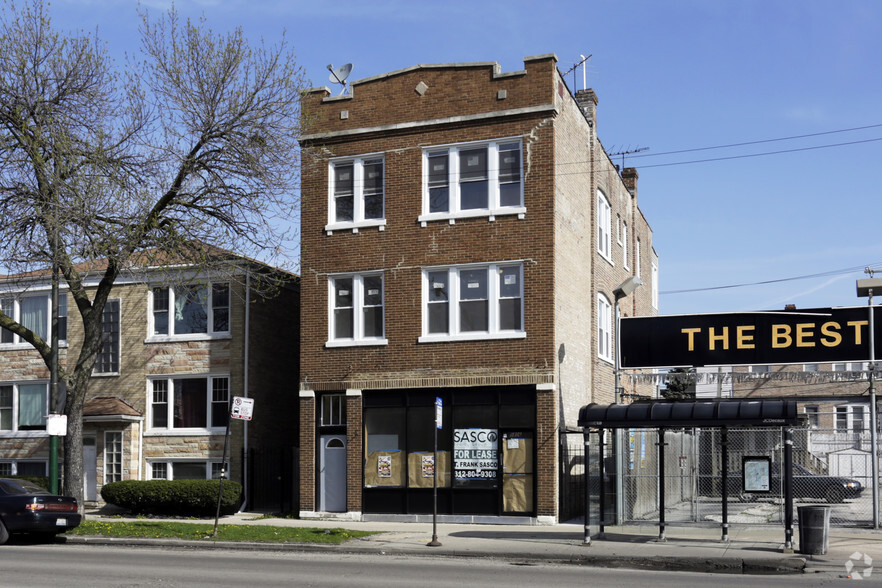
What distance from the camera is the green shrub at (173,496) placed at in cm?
2584

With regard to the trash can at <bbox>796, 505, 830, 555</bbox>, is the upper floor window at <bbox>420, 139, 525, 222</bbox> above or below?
above

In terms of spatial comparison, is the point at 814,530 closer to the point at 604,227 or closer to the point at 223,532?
the point at 223,532

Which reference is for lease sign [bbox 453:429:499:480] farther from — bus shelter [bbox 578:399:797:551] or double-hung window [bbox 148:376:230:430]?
double-hung window [bbox 148:376:230:430]

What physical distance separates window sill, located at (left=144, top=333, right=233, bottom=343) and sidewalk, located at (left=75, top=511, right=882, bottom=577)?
707 centimetres

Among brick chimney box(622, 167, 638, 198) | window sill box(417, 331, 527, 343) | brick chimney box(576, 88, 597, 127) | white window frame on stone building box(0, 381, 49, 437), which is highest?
brick chimney box(576, 88, 597, 127)

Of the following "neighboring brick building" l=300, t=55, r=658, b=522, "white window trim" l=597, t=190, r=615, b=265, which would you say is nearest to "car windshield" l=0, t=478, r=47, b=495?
"neighboring brick building" l=300, t=55, r=658, b=522

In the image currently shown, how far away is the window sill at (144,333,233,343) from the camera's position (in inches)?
1106

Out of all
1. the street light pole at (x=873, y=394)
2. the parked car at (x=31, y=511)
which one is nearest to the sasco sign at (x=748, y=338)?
the street light pole at (x=873, y=394)

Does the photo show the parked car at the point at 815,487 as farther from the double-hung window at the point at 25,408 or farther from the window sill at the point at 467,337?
the double-hung window at the point at 25,408

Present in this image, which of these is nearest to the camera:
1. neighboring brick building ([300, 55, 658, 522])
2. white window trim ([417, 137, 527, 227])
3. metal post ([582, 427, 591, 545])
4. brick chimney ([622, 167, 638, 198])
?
metal post ([582, 427, 591, 545])

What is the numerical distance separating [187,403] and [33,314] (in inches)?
261

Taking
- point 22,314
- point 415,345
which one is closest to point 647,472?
point 415,345

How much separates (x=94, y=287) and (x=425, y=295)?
37.5 ft

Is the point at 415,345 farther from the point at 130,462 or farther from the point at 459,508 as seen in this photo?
the point at 130,462
